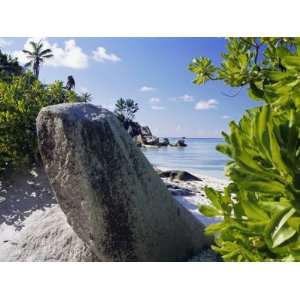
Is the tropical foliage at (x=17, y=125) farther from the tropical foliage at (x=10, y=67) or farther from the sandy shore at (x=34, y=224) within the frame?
the tropical foliage at (x=10, y=67)

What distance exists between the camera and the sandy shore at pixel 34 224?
7.73ft

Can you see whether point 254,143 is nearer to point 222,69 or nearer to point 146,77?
point 222,69

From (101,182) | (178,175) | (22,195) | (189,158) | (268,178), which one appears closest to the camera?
(268,178)

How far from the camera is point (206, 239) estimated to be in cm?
256

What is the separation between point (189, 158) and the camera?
5867 mm

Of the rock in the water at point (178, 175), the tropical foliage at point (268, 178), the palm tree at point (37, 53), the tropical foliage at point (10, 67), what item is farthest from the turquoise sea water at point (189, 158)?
the tropical foliage at point (268, 178)

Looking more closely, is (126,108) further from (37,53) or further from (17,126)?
(17,126)

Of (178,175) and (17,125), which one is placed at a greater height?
(17,125)

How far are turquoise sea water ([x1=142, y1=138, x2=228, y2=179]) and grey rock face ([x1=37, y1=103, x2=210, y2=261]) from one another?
7.26 feet

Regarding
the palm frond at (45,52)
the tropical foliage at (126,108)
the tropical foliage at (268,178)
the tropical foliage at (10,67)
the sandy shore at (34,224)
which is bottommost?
the sandy shore at (34,224)

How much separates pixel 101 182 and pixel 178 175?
138 inches

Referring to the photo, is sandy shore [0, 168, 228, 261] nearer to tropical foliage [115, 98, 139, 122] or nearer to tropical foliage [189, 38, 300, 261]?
tropical foliage [115, 98, 139, 122]

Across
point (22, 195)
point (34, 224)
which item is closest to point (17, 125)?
point (22, 195)

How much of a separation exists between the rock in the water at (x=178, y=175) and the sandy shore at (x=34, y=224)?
169 cm
